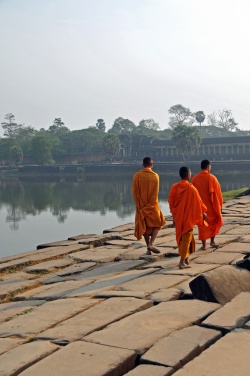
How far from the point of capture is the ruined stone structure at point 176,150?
5566 cm

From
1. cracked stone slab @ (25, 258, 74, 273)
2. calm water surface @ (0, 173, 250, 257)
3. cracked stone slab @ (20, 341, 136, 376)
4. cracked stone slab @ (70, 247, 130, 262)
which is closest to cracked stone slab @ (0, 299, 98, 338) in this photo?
cracked stone slab @ (20, 341, 136, 376)

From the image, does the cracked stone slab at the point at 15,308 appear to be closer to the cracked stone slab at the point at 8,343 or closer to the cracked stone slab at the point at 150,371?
the cracked stone slab at the point at 8,343

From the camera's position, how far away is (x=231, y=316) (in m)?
3.03

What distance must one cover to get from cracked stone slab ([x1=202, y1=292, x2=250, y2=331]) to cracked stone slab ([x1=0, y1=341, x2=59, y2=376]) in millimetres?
939

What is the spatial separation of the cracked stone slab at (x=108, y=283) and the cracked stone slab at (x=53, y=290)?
0.10 metres

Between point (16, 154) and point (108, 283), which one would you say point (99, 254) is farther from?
point (16, 154)

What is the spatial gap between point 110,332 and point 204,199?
10.9 feet

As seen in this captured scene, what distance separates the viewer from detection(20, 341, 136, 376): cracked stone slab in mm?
2377

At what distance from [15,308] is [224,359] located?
195cm

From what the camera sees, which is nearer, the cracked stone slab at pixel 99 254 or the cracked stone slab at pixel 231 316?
the cracked stone slab at pixel 231 316

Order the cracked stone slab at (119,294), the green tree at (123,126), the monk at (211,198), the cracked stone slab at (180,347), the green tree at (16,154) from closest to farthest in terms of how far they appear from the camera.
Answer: the cracked stone slab at (180,347) < the cracked stone slab at (119,294) < the monk at (211,198) < the green tree at (16,154) < the green tree at (123,126)

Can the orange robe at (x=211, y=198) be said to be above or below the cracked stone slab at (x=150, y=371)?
above

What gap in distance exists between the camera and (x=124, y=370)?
246 cm

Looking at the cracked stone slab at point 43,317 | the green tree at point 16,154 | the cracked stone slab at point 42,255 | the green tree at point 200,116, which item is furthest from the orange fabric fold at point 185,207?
the green tree at point 200,116
